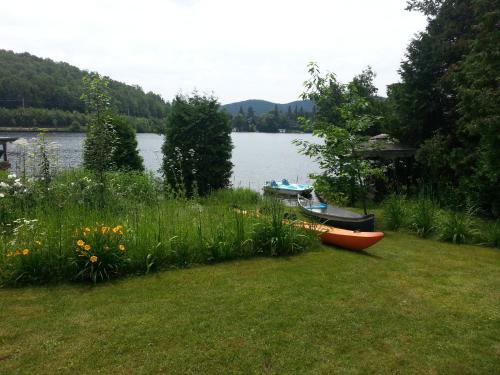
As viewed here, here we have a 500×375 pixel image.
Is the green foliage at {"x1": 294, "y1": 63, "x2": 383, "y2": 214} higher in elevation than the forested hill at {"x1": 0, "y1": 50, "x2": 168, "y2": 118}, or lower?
lower

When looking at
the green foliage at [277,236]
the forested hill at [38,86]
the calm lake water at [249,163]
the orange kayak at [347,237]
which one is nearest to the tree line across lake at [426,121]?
the calm lake water at [249,163]

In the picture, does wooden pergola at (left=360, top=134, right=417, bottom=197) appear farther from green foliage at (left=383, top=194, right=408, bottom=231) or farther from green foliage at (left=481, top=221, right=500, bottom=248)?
green foliage at (left=481, top=221, right=500, bottom=248)

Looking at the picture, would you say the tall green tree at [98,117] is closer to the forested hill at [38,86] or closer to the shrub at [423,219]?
the shrub at [423,219]

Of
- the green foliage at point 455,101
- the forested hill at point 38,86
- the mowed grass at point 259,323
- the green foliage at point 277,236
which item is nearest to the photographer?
the mowed grass at point 259,323

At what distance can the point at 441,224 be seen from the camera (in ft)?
29.6

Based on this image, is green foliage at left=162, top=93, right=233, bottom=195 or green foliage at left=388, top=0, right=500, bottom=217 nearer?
green foliage at left=388, top=0, right=500, bottom=217

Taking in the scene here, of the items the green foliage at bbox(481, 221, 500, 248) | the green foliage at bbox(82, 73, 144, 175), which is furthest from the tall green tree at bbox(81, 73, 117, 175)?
the green foliage at bbox(481, 221, 500, 248)

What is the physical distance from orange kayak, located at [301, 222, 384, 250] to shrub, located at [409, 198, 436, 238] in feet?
7.78

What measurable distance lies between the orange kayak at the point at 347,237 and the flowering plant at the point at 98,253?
368cm

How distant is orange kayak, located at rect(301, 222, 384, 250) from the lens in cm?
734

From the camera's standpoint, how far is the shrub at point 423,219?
9.14 metres

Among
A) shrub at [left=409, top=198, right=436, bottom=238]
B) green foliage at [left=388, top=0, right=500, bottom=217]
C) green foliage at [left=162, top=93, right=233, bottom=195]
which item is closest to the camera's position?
shrub at [left=409, top=198, right=436, bottom=238]

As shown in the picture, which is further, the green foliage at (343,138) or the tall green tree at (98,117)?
the green foliage at (343,138)

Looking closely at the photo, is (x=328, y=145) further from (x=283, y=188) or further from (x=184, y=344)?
(x=283, y=188)
